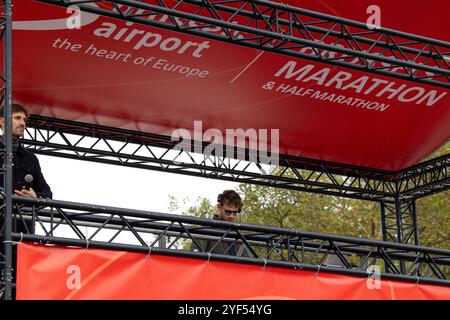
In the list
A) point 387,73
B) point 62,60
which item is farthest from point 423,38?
point 62,60

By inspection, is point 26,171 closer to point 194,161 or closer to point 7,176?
point 7,176

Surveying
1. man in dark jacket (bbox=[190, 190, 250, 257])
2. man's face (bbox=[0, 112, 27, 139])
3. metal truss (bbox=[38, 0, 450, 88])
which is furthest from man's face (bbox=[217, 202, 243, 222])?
man's face (bbox=[0, 112, 27, 139])

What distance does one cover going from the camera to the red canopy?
1171cm

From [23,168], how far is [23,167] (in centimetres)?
1

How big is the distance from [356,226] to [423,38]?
2056 centimetres

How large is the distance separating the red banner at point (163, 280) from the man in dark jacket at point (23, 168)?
49cm

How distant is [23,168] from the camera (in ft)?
30.9

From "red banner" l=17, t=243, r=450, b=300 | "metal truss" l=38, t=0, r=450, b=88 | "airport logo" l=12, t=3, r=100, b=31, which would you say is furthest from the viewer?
"airport logo" l=12, t=3, r=100, b=31

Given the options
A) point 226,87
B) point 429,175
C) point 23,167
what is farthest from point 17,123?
point 429,175

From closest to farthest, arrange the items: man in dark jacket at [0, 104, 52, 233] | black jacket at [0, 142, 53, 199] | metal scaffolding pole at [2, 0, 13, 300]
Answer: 1. metal scaffolding pole at [2, 0, 13, 300]
2. man in dark jacket at [0, 104, 52, 233]
3. black jacket at [0, 142, 53, 199]

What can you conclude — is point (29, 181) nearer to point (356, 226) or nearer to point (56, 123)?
point (56, 123)

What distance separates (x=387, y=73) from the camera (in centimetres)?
1112

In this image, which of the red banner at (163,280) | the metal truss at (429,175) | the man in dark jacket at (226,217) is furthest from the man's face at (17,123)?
the metal truss at (429,175)

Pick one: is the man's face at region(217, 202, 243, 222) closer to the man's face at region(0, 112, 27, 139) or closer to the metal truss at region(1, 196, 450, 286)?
the metal truss at region(1, 196, 450, 286)
